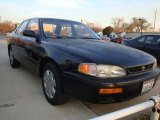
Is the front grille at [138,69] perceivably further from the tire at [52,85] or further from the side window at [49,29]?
the side window at [49,29]

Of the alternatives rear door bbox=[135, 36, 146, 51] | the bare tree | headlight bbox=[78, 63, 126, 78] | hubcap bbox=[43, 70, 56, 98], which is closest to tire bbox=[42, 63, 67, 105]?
hubcap bbox=[43, 70, 56, 98]

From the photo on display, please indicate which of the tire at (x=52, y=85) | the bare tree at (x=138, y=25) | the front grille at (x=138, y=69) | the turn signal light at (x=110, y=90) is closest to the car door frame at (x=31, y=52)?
the tire at (x=52, y=85)

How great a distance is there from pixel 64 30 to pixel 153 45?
4876mm

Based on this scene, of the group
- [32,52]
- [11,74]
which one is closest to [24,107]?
[32,52]

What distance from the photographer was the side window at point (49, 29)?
12.6 ft

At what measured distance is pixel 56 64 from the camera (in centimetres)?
310

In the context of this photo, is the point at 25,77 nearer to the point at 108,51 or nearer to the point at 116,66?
the point at 108,51

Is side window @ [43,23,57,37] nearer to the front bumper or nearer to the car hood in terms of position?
the car hood

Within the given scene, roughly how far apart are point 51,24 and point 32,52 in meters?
0.67

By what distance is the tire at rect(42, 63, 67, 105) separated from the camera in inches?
120

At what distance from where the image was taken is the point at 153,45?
796 cm

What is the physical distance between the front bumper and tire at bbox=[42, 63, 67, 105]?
168 millimetres

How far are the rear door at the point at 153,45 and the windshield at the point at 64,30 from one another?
4.03 m

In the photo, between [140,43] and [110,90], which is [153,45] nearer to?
[140,43]
